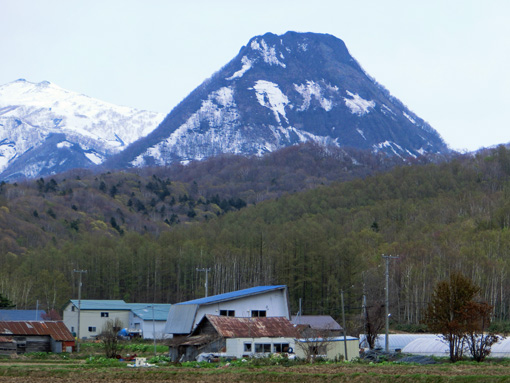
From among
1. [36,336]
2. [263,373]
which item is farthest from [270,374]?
[36,336]

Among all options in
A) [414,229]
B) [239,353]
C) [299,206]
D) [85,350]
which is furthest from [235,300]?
[299,206]

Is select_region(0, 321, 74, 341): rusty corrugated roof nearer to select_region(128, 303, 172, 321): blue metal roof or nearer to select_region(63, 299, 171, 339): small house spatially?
select_region(128, 303, 172, 321): blue metal roof

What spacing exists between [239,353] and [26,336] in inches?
755

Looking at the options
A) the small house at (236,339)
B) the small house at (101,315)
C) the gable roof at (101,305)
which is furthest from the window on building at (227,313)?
the gable roof at (101,305)

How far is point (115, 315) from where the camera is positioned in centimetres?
8044

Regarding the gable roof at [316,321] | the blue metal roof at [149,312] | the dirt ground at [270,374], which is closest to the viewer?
the dirt ground at [270,374]

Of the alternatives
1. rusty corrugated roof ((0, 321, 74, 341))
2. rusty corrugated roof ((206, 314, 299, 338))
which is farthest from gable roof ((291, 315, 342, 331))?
rusty corrugated roof ((0, 321, 74, 341))

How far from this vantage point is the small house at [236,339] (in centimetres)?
4541

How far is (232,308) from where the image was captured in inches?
2103

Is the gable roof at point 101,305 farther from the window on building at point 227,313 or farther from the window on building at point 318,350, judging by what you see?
the window on building at point 318,350

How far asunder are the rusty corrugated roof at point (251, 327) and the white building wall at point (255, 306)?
3.98m

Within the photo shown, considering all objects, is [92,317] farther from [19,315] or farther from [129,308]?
[19,315]

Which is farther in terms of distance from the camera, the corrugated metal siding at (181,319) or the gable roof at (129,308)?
the gable roof at (129,308)

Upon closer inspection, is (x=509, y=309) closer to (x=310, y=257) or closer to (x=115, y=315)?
(x=310, y=257)
